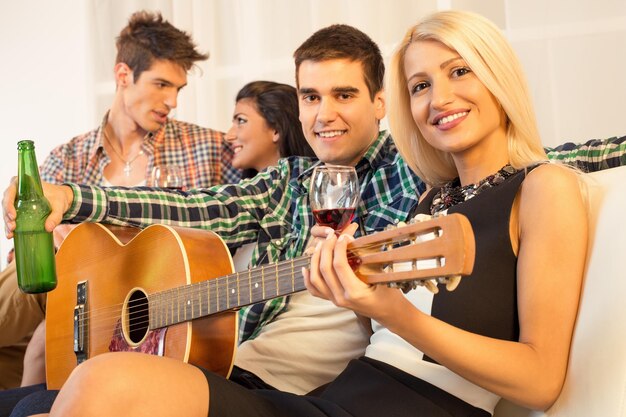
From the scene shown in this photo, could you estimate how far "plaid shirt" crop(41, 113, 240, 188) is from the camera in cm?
346

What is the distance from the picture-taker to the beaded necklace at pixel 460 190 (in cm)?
165

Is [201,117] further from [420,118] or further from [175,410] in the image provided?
[175,410]

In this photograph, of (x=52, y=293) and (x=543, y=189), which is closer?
(x=543, y=189)

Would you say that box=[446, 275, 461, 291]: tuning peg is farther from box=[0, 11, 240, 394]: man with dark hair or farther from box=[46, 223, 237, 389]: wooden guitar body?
box=[0, 11, 240, 394]: man with dark hair

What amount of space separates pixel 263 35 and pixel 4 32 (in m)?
1.67

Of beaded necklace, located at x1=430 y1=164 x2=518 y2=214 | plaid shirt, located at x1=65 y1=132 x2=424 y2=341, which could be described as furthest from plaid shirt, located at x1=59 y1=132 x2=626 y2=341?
beaded necklace, located at x1=430 y1=164 x2=518 y2=214

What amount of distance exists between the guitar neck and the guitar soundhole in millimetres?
62

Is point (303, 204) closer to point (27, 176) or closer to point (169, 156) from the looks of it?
point (27, 176)

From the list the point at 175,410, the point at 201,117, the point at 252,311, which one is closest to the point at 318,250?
the point at 175,410

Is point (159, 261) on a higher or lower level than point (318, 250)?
lower

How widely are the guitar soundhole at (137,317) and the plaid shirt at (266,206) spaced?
13.0 inches

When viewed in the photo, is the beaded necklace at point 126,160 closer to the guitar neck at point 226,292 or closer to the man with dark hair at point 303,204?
the man with dark hair at point 303,204

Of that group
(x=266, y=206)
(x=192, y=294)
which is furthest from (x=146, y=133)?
(x=192, y=294)

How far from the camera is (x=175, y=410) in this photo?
1.33 metres
